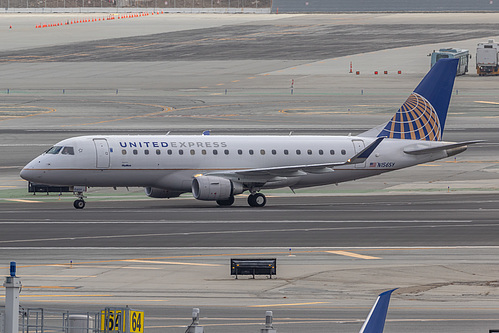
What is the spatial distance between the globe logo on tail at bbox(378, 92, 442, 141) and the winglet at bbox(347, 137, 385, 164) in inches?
177

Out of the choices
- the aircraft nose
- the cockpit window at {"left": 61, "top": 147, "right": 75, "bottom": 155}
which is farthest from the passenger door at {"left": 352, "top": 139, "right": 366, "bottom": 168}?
the aircraft nose

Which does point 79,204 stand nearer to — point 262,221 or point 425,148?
point 262,221

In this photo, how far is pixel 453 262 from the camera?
39719 mm

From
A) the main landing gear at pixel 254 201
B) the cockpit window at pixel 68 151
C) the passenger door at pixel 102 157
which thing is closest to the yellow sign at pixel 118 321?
the passenger door at pixel 102 157

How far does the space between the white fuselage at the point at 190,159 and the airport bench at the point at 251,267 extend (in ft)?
68.0

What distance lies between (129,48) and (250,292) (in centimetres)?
14462

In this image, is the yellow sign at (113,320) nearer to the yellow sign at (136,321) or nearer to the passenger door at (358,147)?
the yellow sign at (136,321)

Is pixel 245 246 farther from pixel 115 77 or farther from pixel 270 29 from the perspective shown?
pixel 270 29

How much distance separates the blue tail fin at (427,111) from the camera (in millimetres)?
62469

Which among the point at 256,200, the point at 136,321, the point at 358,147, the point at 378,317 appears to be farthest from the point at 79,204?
the point at 378,317

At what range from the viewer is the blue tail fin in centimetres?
6247

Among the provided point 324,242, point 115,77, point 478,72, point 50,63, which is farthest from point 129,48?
point 324,242

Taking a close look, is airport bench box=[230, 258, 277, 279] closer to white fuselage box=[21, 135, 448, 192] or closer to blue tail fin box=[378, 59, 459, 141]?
white fuselage box=[21, 135, 448, 192]

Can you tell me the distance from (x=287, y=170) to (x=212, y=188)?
421cm
